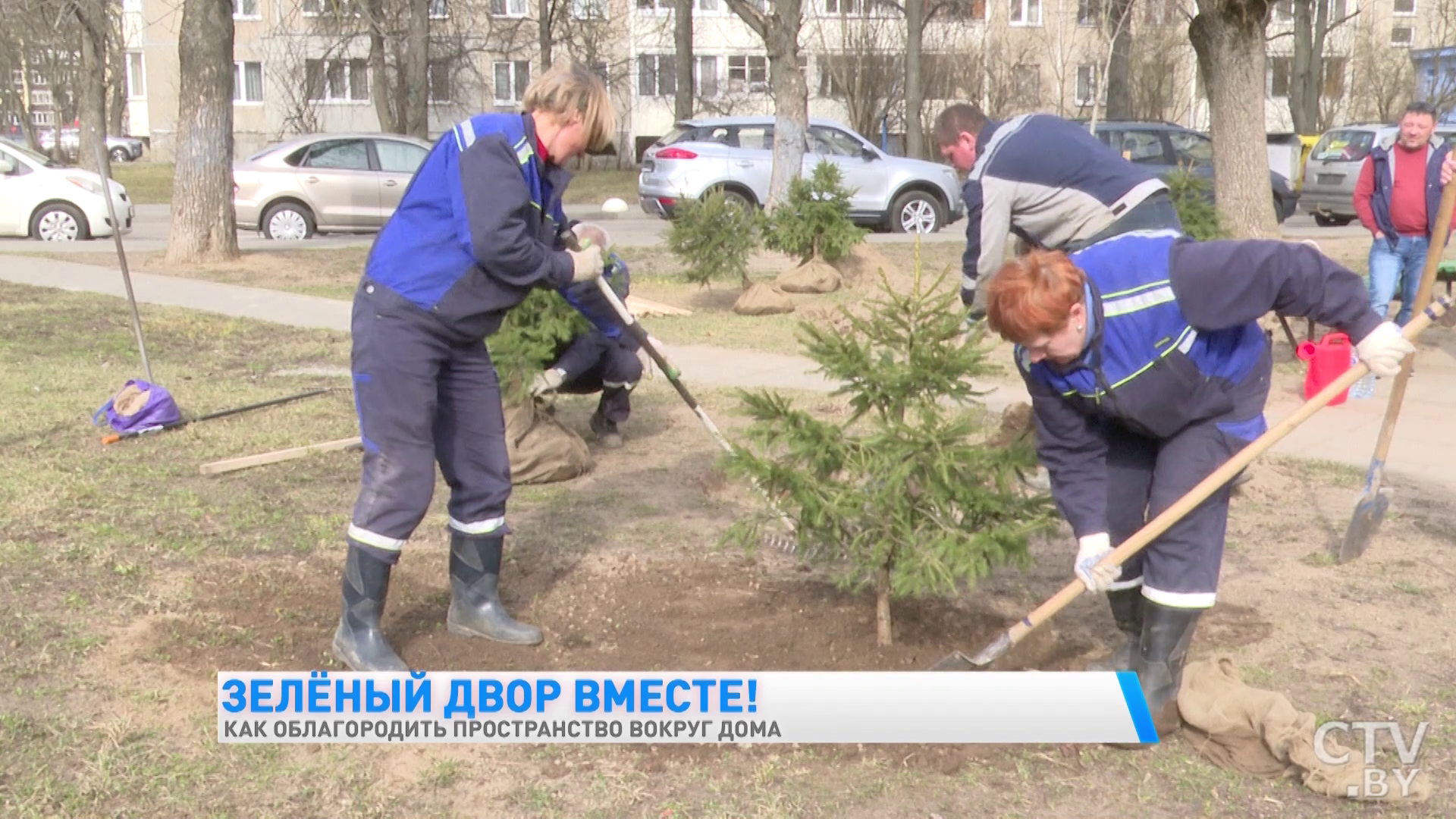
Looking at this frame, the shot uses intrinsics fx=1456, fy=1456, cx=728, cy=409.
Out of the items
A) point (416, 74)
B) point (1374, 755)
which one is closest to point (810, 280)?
point (1374, 755)

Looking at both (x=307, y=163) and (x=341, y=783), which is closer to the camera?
(x=341, y=783)


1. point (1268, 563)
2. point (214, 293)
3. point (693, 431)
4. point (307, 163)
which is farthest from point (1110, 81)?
point (1268, 563)

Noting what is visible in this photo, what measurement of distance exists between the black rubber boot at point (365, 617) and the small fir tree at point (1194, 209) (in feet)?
24.9

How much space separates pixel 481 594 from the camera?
4.51 m

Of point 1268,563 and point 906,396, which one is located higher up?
point 906,396

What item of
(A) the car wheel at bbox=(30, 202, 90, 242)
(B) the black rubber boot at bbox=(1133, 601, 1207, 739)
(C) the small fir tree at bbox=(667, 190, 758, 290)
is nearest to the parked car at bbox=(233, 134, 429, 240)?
(A) the car wheel at bbox=(30, 202, 90, 242)

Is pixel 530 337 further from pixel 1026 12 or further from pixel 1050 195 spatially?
pixel 1026 12

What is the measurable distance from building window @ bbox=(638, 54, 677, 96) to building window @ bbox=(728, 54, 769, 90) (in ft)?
6.30

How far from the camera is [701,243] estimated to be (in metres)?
12.1

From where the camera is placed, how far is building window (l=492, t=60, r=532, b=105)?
157 feet

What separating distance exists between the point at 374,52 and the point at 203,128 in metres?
21.1

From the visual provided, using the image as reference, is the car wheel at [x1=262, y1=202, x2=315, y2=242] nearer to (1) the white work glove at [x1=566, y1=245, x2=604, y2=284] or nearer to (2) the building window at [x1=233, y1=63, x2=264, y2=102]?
(1) the white work glove at [x1=566, y1=245, x2=604, y2=284]

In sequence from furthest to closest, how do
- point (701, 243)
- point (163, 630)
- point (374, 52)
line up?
point (374, 52)
point (701, 243)
point (163, 630)

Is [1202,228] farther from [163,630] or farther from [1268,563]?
[163,630]
